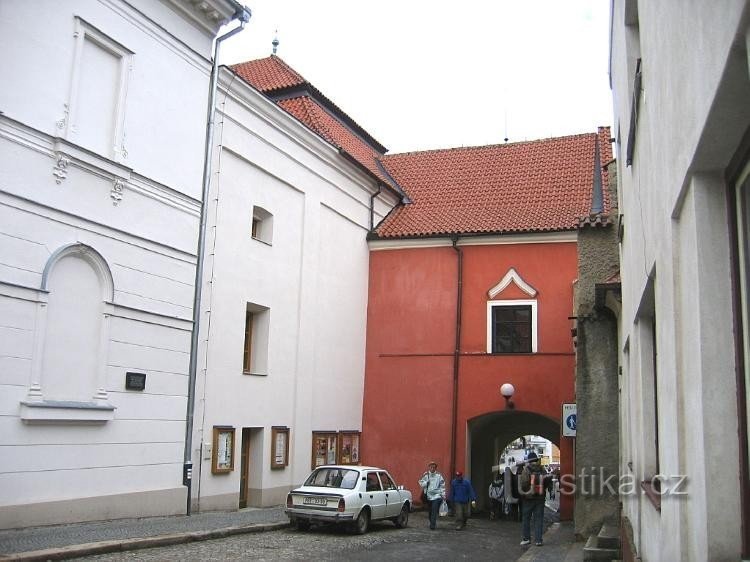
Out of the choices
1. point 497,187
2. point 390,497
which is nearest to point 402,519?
point 390,497

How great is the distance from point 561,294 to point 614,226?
868cm

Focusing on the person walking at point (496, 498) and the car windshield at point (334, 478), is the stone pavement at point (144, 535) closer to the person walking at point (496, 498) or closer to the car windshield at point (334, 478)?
the car windshield at point (334, 478)

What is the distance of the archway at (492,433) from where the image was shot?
2561cm

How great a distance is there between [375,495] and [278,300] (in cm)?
→ 634

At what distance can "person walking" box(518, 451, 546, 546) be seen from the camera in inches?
634

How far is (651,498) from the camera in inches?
243

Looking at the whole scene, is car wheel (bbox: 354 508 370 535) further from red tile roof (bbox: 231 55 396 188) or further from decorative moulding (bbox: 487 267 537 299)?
red tile roof (bbox: 231 55 396 188)

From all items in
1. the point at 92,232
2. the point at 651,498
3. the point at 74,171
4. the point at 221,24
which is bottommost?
the point at 651,498

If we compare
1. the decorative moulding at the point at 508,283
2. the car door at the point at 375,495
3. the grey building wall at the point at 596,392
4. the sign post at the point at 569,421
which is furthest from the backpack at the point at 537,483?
the decorative moulding at the point at 508,283

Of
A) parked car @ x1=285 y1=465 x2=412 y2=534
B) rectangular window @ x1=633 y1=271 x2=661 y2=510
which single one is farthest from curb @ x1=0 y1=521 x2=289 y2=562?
rectangular window @ x1=633 y1=271 x2=661 y2=510

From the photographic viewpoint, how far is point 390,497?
18891 millimetres

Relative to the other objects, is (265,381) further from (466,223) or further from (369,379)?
(466,223)

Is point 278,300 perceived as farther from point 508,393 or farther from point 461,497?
point 508,393

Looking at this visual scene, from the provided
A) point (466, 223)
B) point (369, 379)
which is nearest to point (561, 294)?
point (466, 223)
